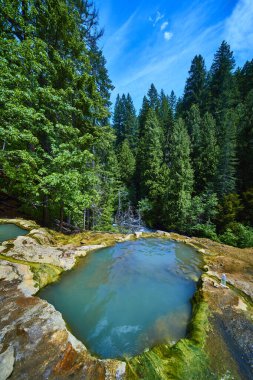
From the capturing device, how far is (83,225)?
1379 cm

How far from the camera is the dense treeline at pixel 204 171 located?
16.2 m

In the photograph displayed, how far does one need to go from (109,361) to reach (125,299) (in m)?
2.00

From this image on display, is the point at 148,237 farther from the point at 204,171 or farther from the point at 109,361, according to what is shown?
A: the point at 204,171

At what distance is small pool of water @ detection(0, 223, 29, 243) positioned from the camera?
24.4ft

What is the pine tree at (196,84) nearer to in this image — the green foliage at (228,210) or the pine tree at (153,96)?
the pine tree at (153,96)

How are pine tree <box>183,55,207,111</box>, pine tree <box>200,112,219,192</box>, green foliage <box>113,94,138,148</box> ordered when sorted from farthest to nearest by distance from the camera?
green foliage <box>113,94,138,148</box> → pine tree <box>183,55,207,111</box> → pine tree <box>200,112,219,192</box>

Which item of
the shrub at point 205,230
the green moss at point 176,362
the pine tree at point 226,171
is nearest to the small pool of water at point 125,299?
the green moss at point 176,362

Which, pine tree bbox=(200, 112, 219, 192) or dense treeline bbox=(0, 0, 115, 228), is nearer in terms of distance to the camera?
dense treeline bbox=(0, 0, 115, 228)

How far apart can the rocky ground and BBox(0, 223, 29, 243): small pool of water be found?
2.09 m

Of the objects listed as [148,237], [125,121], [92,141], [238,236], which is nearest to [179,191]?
[238,236]

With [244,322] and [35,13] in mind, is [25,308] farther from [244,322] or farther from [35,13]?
[35,13]

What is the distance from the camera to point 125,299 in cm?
476

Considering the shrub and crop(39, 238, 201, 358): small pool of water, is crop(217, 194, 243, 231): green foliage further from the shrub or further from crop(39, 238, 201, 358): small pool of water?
crop(39, 238, 201, 358): small pool of water

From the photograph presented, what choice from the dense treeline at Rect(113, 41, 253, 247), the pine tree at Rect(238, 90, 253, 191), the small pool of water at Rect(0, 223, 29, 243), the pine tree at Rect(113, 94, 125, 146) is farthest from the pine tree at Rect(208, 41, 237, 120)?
the small pool of water at Rect(0, 223, 29, 243)
